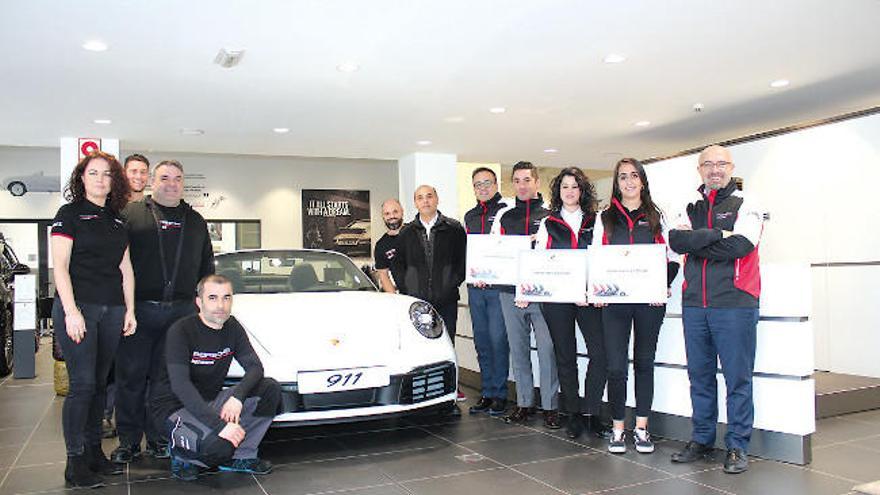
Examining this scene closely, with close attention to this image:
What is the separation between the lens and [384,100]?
22.3ft

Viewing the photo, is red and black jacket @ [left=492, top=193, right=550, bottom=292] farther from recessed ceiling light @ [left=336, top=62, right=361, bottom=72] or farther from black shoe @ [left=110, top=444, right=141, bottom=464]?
black shoe @ [left=110, top=444, right=141, bottom=464]

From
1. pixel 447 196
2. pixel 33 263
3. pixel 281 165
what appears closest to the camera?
pixel 447 196

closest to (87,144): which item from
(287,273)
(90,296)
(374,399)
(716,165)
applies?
(287,273)

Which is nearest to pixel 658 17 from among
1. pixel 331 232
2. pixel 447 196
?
pixel 447 196

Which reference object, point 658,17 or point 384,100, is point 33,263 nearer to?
point 384,100

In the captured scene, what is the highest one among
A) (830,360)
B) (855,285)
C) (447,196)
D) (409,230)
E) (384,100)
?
(384,100)

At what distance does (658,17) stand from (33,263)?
11.4 m

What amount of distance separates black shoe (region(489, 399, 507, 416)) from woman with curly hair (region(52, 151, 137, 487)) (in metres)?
2.18

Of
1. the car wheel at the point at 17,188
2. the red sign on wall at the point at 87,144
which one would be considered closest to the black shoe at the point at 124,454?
the red sign on wall at the point at 87,144

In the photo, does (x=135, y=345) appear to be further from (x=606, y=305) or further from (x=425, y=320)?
(x=606, y=305)

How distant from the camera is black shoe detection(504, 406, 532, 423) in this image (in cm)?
416

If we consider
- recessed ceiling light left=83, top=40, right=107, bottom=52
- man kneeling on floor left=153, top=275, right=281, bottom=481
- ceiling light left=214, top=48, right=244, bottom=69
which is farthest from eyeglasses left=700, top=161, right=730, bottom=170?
recessed ceiling light left=83, top=40, right=107, bottom=52

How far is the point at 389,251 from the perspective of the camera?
4.75 metres

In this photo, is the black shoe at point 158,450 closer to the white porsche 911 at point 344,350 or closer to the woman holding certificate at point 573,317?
the white porsche 911 at point 344,350
